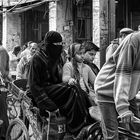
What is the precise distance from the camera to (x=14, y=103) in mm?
5953

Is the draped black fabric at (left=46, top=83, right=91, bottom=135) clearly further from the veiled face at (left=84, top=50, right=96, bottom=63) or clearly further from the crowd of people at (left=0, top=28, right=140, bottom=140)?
the veiled face at (left=84, top=50, right=96, bottom=63)

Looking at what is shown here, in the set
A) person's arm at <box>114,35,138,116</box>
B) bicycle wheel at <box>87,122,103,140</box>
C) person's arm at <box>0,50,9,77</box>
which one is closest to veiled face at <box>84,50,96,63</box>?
person's arm at <box>0,50,9,77</box>

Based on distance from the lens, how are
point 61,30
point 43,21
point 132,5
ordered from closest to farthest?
point 132,5
point 61,30
point 43,21

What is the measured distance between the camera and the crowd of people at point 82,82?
296 centimetres

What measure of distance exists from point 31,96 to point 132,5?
8.17 metres

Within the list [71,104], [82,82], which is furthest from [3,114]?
[71,104]

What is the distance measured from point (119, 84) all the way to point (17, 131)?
8.04 feet

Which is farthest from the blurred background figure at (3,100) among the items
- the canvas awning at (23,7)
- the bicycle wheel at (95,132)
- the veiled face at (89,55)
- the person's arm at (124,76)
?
the canvas awning at (23,7)

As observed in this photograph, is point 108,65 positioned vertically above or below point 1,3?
below

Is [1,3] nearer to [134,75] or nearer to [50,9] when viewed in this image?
[50,9]

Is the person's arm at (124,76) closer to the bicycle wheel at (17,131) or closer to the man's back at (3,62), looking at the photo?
the bicycle wheel at (17,131)

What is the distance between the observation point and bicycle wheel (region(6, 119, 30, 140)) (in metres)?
4.72

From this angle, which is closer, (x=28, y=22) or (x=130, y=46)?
(x=130, y=46)

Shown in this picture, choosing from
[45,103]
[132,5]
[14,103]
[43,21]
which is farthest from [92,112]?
[43,21]
